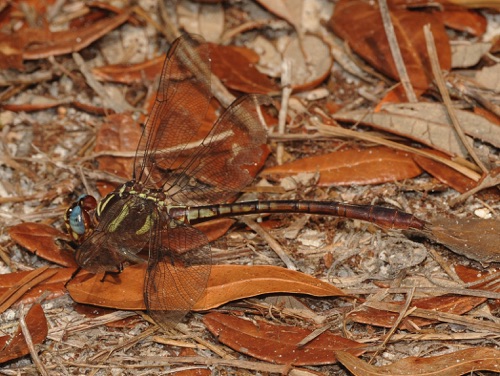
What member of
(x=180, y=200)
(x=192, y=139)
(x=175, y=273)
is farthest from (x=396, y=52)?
(x=175, y=273)

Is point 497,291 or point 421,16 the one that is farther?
point 421,16

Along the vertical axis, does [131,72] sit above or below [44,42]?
below

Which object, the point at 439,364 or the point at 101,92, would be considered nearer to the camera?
the point at 439,364

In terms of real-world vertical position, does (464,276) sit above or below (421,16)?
below

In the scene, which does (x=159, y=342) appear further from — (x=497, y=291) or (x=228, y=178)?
(x=497, y=291)

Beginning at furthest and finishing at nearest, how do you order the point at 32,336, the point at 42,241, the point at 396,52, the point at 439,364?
the point at 396,52 < the point at 42,241 < the point at 32,336 < the point at 439,364

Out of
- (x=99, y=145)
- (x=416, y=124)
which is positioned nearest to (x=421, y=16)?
(x=416, y=124)

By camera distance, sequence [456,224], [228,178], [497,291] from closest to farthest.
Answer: [497,291] → [456,224] → [228,178]

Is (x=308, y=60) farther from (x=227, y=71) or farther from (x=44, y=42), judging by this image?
(x=44, y=42)
